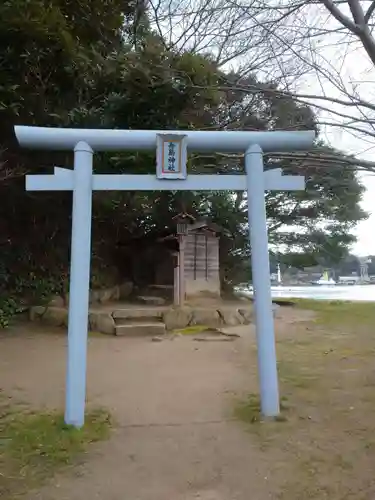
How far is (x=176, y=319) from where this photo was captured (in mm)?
9133

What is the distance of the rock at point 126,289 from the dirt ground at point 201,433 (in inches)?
232

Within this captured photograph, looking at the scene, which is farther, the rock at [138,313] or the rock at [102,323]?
the rock at [138,313]

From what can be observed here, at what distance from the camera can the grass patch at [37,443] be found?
8.56 ft

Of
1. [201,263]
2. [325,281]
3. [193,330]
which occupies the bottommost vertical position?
[193,330]

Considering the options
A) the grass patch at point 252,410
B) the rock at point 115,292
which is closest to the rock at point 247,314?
the rock at point 115,292

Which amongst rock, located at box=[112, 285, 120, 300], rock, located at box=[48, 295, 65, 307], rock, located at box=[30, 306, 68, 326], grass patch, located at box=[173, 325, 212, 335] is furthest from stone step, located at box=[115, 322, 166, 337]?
rock, located at box=[112, 285, 120, 300]

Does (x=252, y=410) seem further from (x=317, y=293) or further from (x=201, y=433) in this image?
(x=317, y=293)

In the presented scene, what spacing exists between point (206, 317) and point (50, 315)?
334cm

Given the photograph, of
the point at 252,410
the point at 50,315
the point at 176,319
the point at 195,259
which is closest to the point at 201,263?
the point at 195,259

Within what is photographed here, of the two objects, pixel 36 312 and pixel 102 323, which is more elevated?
pixel 36 312

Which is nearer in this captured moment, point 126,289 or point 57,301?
point 57,301

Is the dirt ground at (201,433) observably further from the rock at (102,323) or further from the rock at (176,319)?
the rock at (176,319)

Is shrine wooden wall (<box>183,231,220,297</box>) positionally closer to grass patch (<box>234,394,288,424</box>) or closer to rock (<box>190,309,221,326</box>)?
rock (<box>190,309,221,326</box>)

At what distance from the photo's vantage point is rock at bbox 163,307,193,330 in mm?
9062
